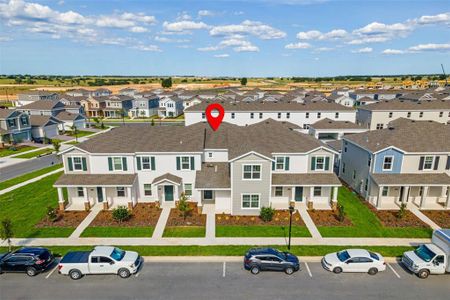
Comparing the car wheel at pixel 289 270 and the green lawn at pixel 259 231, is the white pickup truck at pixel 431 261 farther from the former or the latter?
the car wheel at pixel 289 270

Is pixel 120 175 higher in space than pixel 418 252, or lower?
higher

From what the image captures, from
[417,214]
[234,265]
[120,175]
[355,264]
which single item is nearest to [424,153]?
[417,214]

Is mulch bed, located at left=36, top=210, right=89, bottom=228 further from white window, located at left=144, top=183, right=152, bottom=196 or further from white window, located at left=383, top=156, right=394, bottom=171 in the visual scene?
white window, located at left=383, top=156, right=394, bottom=171

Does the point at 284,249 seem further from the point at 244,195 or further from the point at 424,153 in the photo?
the point at 424,153

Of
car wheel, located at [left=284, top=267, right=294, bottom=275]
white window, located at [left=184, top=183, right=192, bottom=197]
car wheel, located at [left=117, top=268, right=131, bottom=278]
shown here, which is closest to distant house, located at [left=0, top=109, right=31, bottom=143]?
white window, located at [left=184, top=183, right=192, bottom=197]

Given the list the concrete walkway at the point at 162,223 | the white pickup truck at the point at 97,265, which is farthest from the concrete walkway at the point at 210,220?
the white pickup truck at the point at 97,265
